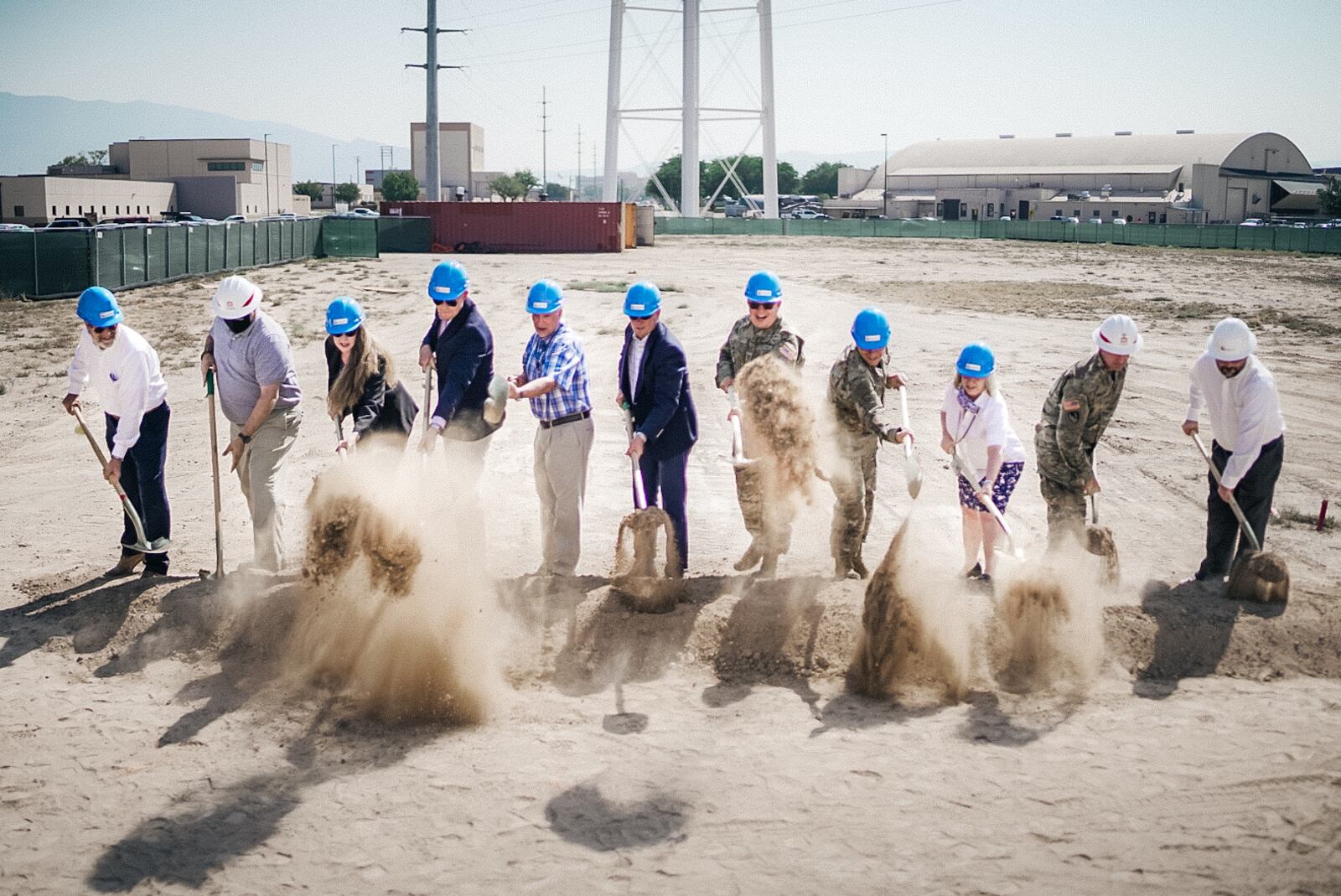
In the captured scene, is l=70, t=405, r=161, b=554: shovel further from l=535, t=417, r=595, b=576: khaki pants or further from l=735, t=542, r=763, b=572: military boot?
l=735, t=542, r=763, b=572: military boot

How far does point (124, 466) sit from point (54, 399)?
26.2ft

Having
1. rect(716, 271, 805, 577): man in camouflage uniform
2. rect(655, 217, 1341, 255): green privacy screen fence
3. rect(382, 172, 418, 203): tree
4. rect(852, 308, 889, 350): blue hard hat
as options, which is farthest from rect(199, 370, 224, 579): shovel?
rect(382, 172, 418, 203): tree

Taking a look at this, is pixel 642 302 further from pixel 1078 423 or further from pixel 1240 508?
pixel 1240 508

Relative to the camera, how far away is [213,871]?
491 centimetres

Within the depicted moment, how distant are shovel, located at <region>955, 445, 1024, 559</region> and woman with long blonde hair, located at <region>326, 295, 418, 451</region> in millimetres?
3505

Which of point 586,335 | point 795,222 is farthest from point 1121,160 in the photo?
point 586,335

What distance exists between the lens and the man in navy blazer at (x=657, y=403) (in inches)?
294

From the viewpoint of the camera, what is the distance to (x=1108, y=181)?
92375 mm

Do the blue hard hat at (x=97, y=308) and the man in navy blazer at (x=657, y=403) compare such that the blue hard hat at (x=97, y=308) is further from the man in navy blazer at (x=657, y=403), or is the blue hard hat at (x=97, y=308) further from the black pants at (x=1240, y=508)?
the black pants at (x=1240, y=508)

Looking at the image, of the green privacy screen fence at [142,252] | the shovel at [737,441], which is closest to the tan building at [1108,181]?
the green privacy screen fence at [142,252]

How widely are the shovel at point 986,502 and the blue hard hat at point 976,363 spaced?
51cm

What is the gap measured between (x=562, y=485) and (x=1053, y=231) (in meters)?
60.0

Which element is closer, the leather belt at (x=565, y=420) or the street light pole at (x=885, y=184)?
Result: the leather belt at (x=565, y=420)

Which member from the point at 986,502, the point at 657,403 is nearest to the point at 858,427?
the point at 986,502
